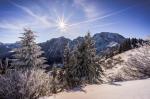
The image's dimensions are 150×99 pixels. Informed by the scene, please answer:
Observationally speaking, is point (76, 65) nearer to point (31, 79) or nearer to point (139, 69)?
point (139, 69)

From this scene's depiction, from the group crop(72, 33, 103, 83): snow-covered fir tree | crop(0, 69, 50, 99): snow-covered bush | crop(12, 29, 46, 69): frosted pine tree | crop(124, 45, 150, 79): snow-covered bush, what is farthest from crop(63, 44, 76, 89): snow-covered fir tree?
crop(12, 29, 46, 69): frosted pine tree

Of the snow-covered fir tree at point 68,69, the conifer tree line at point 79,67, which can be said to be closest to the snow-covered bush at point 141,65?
the conifer tree line at point 79,67

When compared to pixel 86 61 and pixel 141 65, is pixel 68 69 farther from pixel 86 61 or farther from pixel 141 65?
pixel 141 65

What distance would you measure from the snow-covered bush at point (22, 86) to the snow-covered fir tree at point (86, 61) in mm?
3042

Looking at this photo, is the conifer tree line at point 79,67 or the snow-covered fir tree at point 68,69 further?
the conifer tree line at point 79,67

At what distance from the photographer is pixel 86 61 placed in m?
8.22

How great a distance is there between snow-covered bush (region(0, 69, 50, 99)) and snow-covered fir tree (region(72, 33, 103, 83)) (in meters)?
3.04

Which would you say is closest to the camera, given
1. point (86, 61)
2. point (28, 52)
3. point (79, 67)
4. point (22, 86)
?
point (22, 86)

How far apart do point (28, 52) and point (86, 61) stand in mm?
9186

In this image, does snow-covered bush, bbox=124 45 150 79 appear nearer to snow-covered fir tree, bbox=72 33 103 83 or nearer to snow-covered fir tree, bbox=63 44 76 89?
snow-covered fir tree, bbox=72 33 103 83

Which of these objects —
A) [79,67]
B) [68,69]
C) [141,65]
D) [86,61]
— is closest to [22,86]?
[68,69]

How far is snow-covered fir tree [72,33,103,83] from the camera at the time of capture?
7.95 m

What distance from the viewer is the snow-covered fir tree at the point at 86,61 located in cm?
795

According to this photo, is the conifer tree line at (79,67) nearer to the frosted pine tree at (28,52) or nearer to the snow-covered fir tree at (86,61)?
the snow-covered fir tree at (86,61)
